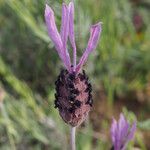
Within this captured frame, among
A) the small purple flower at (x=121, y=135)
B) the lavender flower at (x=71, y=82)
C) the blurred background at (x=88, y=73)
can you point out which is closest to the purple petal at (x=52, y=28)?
the lavender flower at (x=71, y=82)

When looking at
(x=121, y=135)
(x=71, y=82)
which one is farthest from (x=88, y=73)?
(x=71, y=82)

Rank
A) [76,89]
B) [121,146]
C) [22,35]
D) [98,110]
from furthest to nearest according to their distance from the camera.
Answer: [98,110] → [22,35] → [121,146] → [76,89]

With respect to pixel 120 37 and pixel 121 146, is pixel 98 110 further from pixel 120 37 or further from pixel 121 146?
pixel 121 146

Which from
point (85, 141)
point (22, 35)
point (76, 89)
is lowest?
point (76, 89)

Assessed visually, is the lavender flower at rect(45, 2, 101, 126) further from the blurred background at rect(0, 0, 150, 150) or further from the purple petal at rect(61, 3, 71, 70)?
the blurred background at rect(0, 0, 150, 150)

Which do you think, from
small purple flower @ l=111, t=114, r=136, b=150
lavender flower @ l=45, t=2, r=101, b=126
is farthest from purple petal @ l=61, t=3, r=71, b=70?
small purple flower @ l=111, t=114, r=136, b=150

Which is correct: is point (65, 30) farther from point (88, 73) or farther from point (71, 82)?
point (88, 73)

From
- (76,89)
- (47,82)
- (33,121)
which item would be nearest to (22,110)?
(33,121)
